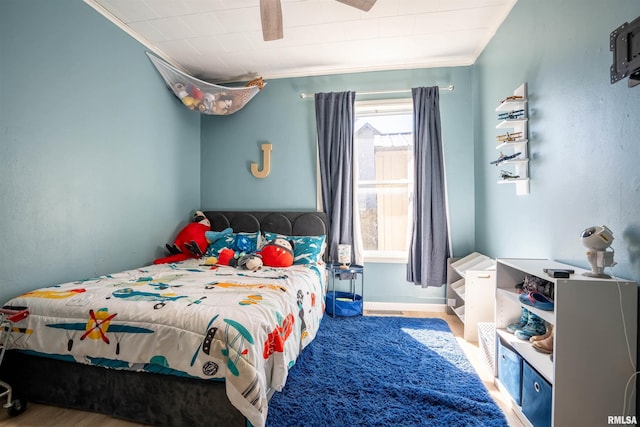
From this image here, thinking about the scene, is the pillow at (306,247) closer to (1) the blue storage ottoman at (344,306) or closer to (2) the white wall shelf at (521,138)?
(1) the blue storage ottoman at (344,306)

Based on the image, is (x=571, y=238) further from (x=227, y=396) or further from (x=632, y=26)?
(x=227, y=396)

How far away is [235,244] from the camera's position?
2.97 m

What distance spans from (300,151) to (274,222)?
2.96 ft

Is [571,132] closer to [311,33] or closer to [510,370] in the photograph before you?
[510,370]

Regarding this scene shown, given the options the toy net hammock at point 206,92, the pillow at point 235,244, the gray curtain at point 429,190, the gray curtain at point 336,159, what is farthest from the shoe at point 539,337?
the toy net hammock at point 206,92

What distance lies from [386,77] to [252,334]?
308cm

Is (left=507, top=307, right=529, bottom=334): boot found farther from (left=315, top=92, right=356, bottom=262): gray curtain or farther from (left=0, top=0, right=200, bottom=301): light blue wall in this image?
(left=0, top=0, right=200, bottom=301): light blue wall

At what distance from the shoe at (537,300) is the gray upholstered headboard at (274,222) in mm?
2033

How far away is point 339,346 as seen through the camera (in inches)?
93.0

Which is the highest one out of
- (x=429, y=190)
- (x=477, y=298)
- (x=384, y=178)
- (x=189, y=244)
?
(x=384, y=178)

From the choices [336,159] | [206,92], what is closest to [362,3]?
[336,159]

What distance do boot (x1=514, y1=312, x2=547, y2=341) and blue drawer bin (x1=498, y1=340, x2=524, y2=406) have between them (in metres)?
0.11

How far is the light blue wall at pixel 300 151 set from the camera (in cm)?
320

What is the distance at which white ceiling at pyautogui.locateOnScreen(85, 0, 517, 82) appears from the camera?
233cm
